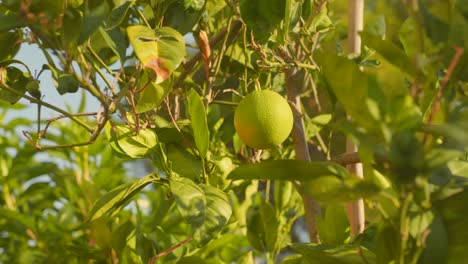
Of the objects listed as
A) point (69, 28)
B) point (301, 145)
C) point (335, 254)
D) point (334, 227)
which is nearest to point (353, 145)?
point (301, 145)

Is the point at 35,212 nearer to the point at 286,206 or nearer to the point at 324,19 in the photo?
the point at 286,206

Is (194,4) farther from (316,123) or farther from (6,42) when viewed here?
(316,123)

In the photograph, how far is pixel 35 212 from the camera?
5.18 ft

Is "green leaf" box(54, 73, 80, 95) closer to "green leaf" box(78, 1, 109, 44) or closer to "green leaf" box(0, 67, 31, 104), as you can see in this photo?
"green leaf" box(0, 67, 31, 104)

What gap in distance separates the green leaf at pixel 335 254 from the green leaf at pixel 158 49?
0.67ft

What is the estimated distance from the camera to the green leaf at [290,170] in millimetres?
481

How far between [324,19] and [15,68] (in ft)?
1.33

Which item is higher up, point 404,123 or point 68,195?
point 404,123

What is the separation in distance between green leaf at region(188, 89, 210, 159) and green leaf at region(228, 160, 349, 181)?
20 cm

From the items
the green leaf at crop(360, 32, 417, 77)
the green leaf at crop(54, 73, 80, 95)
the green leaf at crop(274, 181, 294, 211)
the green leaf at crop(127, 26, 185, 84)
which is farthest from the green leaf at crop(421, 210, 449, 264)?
the green leaf at crop(274, 181, 294, 211)

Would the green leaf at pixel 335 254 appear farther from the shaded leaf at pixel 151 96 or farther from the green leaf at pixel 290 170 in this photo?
the shaded leaf at pixel 151 96

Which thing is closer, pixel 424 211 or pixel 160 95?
pixel 424 211

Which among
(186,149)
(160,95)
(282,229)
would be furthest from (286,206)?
(160,95)

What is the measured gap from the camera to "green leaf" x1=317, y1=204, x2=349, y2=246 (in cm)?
79
